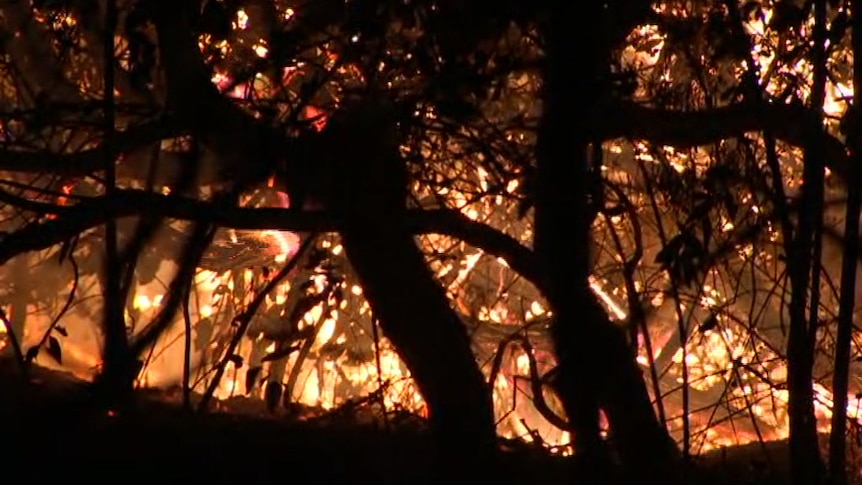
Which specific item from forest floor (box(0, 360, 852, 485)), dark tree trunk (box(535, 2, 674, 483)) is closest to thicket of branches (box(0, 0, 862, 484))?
dark tree trunk (box(535, 2, 674, 483))

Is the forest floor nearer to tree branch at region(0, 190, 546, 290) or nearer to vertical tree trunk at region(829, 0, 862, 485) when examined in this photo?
vertical tree trunk at region(829, 0, 862, 485)

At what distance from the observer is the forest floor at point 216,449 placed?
10.8ft

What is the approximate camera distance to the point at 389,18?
11.2 ft

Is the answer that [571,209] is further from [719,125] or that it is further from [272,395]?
[272,395]

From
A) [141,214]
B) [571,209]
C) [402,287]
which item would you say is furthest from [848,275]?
[141,214]

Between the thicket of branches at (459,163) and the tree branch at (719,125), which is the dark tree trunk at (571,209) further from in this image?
the tree branch at (719,125)

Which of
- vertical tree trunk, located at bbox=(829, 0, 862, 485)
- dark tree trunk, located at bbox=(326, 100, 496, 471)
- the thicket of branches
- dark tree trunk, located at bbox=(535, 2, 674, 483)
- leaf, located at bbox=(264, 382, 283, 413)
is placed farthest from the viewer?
leaf, located at bbox=(264, 382, 283, 413)

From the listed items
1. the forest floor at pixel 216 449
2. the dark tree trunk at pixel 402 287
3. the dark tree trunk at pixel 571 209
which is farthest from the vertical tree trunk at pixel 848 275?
the dark tree trunk at pixel 402 287

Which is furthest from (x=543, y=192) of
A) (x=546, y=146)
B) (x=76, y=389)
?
(x=76, y=389)

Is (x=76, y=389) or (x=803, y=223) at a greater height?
(x=803, y=223)

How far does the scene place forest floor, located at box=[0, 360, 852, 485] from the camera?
3.30 m

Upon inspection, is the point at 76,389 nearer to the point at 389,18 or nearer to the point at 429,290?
the point at 429,290

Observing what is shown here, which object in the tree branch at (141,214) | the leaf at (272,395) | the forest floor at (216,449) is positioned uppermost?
the tree branch at (141,214)

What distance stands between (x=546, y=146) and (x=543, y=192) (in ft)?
0.43
